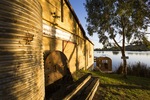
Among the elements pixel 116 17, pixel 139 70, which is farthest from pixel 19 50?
pixel 139 70

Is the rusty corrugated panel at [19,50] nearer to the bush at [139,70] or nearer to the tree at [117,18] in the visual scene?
the tree at [117,18]

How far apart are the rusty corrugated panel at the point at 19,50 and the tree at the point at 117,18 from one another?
34.2 feet

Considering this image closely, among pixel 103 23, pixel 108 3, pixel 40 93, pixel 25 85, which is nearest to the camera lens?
pixel 25 85

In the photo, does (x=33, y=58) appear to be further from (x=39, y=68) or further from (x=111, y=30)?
(x=111, y=30)

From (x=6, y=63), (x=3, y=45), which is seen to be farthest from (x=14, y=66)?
(x=3, y=45)

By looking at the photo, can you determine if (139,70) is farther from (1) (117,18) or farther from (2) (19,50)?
(2) (19,50)

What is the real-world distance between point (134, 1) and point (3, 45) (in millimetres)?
11635

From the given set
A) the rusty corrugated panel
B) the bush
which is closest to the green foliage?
the bush

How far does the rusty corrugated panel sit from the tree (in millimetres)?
10424

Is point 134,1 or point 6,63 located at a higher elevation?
point 134,1

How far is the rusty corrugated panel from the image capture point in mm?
2109

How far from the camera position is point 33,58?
2.79 meters

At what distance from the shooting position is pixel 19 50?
7.77 feet

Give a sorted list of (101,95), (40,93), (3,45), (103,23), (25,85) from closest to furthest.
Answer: (3,45), (25,85), (40,93), (101,95), (103,23)
